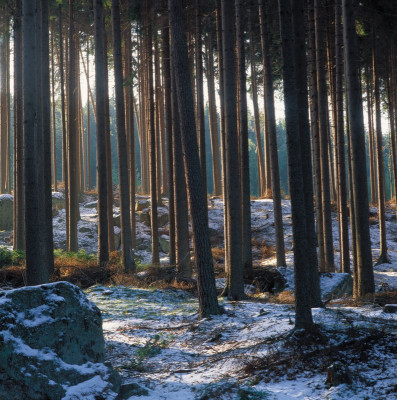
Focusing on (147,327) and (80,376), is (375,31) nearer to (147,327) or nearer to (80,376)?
(147,327)

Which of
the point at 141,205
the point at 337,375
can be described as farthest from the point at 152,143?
the point at 337,375

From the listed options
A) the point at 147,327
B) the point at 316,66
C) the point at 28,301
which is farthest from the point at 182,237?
the point at 28,301

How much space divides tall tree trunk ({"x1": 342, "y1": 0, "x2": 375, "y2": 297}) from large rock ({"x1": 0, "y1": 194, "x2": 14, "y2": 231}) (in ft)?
68.1

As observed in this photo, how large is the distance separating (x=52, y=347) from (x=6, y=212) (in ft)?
72.2

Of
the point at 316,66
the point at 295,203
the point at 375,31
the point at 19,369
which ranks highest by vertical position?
the point at 375,31

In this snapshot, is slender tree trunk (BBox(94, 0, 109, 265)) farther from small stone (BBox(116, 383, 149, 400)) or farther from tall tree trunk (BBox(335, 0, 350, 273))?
small stone (BBox(116, 383, 149, 400))

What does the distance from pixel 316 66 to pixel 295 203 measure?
8.72 m

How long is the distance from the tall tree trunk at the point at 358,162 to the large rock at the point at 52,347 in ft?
20.5

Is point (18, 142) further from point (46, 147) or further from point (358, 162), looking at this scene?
point (358, 162)

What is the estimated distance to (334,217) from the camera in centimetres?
2172

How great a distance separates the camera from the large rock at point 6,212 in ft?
77.9

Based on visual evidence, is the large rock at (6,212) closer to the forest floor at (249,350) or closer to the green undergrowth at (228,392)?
the forest floor at (249,350)

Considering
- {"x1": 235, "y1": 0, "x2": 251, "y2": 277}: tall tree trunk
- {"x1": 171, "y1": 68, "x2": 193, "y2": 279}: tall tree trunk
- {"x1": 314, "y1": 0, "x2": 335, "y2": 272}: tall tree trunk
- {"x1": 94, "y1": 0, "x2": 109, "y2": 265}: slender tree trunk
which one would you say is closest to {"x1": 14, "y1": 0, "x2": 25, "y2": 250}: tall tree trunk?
{"x1": 94, "y1": 0, "x2": 109, "y2": 265}: slender tree trunk

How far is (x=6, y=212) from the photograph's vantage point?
23812 millimetres
